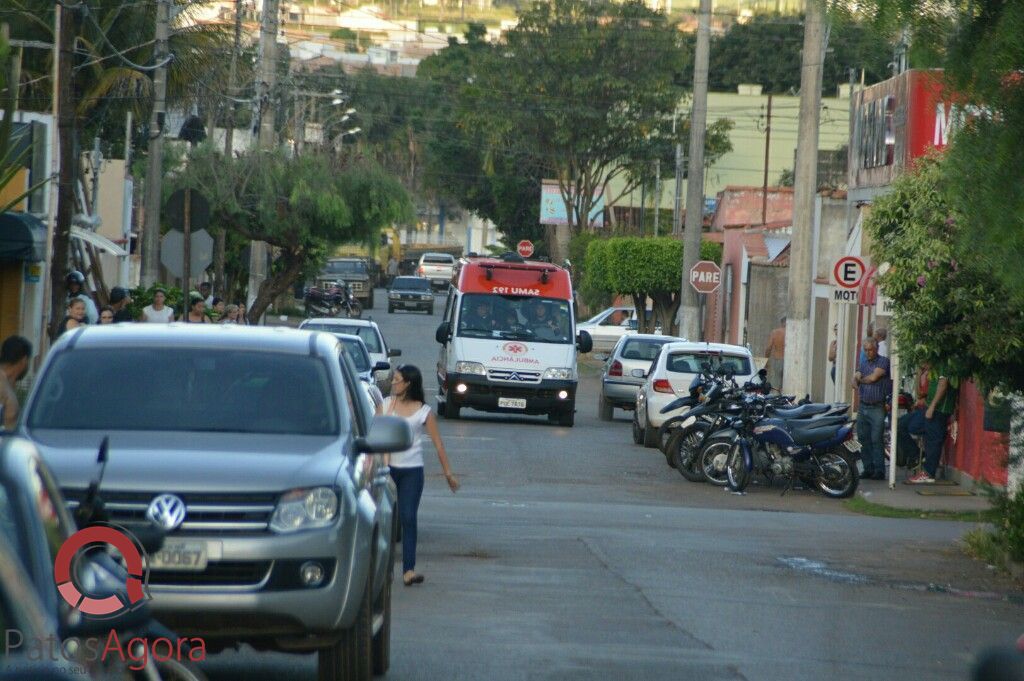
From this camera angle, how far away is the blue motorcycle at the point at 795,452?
20547 mm

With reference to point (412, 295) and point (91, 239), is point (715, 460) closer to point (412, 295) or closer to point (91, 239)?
point (91, 239)

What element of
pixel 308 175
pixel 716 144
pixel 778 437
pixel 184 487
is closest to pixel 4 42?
pixel 778 437

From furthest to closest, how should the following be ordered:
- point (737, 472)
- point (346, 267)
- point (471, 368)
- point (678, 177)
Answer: point (346, 267)
point (678, 177)
point (471, 368)
point (737, 472)

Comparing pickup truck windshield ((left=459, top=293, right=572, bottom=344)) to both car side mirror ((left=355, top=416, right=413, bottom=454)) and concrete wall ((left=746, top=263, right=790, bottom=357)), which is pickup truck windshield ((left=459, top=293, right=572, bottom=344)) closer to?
concrete wall ((left=746, top=263, right=790, bottom=357))

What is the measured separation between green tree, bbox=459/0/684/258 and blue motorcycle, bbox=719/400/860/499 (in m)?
48.4

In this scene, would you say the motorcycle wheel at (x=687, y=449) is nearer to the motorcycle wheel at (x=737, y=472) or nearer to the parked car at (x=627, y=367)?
the motorcycle wheel at (x=737, y=472)

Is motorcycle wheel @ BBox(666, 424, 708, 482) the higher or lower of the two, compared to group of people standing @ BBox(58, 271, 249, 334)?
lower

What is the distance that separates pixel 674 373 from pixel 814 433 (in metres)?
5.66

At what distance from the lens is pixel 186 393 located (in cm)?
844

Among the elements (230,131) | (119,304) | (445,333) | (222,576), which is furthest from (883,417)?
(230,131)

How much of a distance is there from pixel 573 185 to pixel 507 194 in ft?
30.9

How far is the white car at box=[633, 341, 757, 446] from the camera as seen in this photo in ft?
84.9

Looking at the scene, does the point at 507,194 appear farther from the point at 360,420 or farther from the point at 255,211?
the point at 360,420

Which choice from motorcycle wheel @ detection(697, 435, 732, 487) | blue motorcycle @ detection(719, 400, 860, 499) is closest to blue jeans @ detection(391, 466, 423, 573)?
blue motorcycle @ detection(719, 400, 860, 499)
